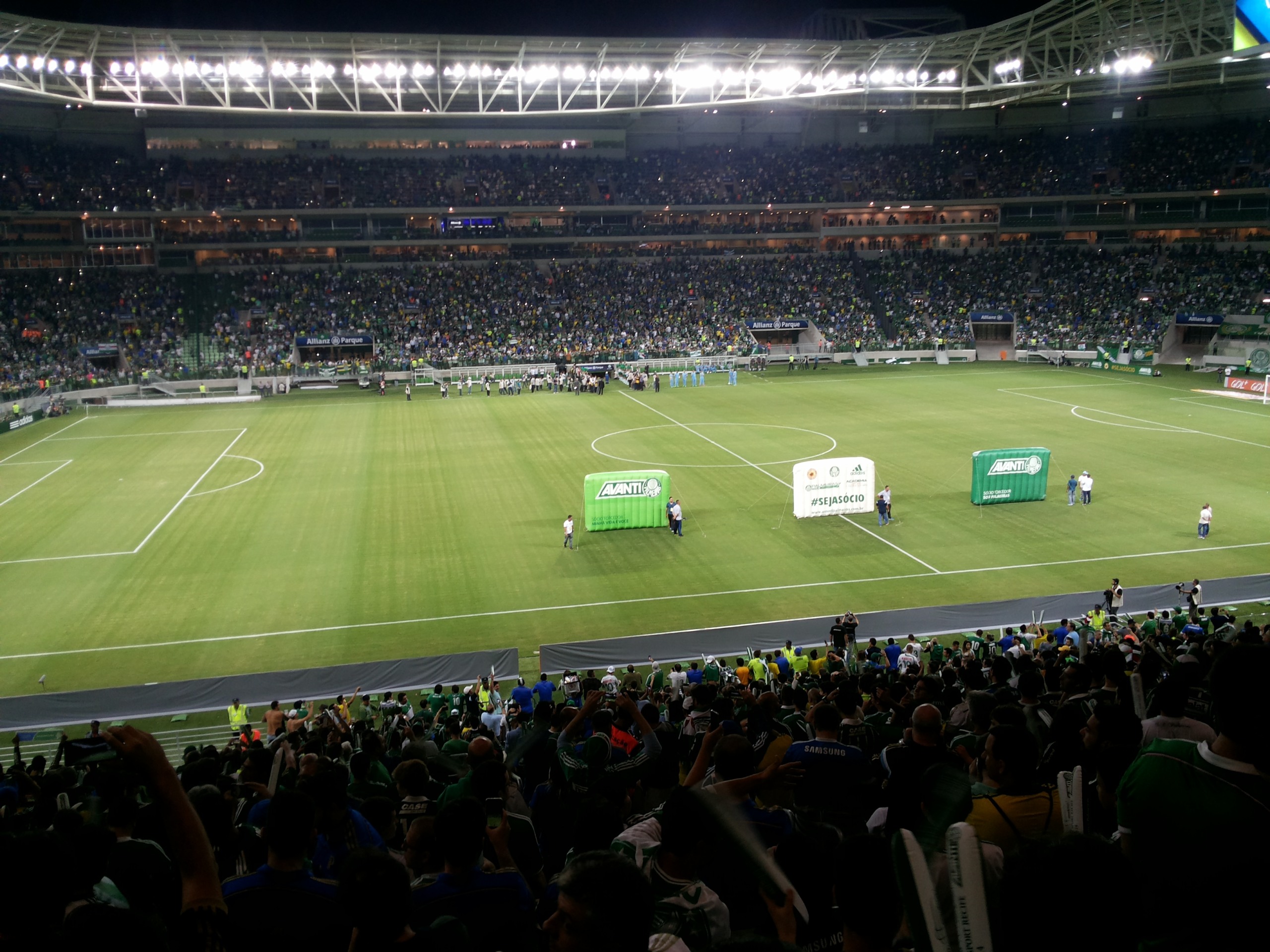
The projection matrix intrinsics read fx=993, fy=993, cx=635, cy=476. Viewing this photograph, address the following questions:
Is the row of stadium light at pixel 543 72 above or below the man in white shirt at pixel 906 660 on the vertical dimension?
above

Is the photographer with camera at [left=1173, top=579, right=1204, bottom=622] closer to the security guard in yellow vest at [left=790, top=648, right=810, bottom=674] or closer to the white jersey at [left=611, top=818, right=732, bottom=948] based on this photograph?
the security guard in yellow vest at [left=790, top=648, right=810, bottom=674]

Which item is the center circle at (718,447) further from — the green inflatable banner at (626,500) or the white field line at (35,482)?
the white field line at (35,482)

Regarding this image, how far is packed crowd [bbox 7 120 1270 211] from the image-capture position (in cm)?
7475

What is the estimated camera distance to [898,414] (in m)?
49.4

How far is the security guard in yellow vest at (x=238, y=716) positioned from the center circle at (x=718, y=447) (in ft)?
73.4

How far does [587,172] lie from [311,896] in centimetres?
8649

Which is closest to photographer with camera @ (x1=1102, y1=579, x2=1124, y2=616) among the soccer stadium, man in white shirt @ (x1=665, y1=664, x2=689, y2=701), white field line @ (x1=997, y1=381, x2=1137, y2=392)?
the soccer stadium

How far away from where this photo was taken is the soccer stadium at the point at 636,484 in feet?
13.3

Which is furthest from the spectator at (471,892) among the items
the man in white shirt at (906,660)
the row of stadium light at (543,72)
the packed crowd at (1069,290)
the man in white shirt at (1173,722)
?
the packed crowd at (1069,290)

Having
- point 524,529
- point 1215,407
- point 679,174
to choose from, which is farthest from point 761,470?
point 679,174

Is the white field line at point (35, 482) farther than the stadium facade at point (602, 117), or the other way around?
the stadium facade at point (602, 117)

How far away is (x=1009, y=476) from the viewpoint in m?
32.4

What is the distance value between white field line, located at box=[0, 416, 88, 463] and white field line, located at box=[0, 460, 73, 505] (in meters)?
1.66

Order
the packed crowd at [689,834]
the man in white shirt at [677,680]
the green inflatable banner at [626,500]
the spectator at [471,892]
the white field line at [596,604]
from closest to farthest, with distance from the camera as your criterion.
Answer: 1. the packed crowd at [689,834]
2. the spectator at [471,892]
3. the man in white shirt at [677,680]
4. the white field line at [596,604]
5. the green inflatable banner at [626,500]
